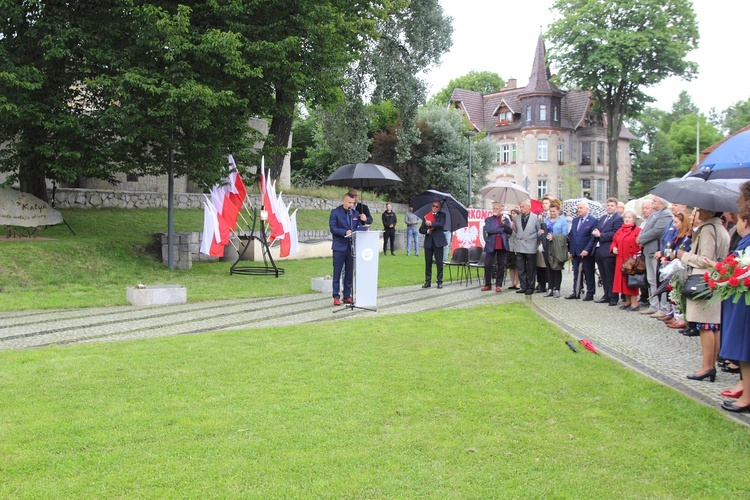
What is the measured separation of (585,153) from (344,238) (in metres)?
61.9

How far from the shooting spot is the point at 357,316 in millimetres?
11305

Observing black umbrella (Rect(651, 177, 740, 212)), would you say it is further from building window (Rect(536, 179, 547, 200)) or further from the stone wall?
building window (Rect(536, 179, 547, 200))

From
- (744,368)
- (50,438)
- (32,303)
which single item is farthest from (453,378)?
(32,303)

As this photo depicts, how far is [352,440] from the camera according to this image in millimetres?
5074

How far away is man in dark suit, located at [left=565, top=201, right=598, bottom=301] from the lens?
45.1ft

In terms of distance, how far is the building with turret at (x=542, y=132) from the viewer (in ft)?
217

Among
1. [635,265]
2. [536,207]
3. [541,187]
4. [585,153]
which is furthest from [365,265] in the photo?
[585,153]

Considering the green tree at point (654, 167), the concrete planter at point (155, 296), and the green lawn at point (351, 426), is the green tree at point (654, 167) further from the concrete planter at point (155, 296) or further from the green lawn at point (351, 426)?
the green lawn at point (351, 426)

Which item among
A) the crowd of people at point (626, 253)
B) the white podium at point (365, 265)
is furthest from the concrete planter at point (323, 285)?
the white podium at point (365, 265)

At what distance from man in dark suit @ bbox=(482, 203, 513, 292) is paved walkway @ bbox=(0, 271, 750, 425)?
80cm

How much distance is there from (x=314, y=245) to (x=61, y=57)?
10.9 m

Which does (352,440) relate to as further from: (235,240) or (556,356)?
(235,240)

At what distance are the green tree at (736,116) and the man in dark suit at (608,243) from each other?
81640 millimetres

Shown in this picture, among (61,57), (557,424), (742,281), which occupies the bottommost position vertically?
(557,424)
